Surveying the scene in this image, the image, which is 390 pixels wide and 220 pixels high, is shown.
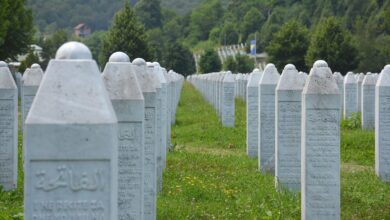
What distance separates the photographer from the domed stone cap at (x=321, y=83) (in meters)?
9.39

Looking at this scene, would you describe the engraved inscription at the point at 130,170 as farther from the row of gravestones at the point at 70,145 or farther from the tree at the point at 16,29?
the tree at the point at 16,29

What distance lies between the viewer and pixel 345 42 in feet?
173

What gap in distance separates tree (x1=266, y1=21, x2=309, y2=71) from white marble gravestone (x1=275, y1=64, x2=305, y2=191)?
45.2 m

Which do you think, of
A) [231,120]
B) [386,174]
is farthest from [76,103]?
[231,120]

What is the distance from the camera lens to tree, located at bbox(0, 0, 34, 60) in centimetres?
4356

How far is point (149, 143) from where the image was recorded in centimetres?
888

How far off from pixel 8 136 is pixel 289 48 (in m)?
47.5

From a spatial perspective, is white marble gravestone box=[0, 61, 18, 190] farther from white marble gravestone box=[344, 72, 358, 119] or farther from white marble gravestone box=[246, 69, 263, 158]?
white marble gravestone box=[344, 72, 358, 119]

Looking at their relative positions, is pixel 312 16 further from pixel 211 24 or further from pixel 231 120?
pixel 231 120

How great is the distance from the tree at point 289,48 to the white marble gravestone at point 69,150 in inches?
2068

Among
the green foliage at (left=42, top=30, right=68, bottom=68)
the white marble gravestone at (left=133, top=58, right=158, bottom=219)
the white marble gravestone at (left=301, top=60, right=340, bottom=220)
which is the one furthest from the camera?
the green foliage at (left=42, top=30, right=68, bottom=68)

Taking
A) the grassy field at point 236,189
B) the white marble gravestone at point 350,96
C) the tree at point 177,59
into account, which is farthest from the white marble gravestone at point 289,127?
the tree at point 177,59

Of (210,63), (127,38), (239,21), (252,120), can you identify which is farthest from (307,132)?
(239,21)

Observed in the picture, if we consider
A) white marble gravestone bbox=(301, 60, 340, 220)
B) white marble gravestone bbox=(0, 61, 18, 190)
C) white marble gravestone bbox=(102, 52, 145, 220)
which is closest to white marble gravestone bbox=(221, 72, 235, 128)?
white marble gravestone bbox=(0, 61, 18, 190)
